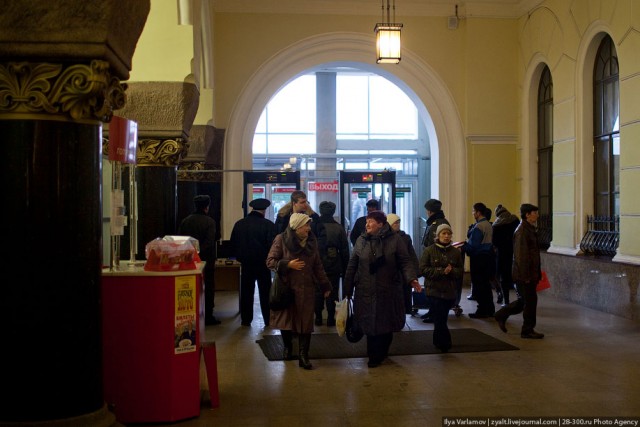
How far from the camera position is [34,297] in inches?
157

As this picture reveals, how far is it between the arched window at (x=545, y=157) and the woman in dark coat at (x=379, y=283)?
7073 millimetres

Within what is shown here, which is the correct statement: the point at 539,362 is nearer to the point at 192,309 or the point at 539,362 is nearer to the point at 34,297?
the point at 192,309

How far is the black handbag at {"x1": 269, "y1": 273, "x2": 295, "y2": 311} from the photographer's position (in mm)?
7098

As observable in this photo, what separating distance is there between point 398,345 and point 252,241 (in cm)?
227

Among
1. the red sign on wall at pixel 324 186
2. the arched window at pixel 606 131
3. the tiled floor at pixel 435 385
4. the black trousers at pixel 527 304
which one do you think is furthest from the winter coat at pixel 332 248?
the red sign on wall at pixel 324 186

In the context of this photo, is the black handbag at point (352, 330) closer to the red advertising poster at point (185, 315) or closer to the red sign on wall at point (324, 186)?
the red advertising poster at point (185, 315)

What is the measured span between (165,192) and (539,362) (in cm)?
416

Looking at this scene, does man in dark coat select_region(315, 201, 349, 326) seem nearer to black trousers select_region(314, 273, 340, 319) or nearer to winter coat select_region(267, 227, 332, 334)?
black trousers select_region(314, 273, 340, 319)

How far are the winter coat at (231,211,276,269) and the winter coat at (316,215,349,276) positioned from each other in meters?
0.60

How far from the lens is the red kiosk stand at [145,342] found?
5062mm

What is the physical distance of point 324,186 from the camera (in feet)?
69.7

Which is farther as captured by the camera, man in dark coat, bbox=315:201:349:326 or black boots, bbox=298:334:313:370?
man in dark coat, bbox=315:201:349:326

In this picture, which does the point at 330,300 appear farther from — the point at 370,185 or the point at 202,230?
the point at 370,185

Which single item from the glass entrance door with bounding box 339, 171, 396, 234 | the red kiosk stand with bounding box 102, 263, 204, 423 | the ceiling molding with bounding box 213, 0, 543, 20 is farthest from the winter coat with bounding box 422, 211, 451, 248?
the ceiling molding with bounding box 213, 0, 543, 20
